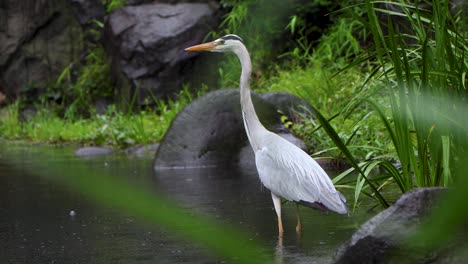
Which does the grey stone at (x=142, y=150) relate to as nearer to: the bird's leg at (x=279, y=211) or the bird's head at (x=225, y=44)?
the bird's head at (x=225, y=44)

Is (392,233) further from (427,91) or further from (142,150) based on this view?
(142,150)

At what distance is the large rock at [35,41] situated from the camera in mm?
18406

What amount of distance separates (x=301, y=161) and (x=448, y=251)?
2292mm

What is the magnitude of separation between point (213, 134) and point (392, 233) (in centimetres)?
734

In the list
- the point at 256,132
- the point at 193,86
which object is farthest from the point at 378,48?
the point at 193,86

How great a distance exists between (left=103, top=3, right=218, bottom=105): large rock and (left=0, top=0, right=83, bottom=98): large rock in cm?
308

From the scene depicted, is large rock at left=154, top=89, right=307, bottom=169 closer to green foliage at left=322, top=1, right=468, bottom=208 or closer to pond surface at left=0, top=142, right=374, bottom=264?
pond surface at left=0, top=142, right=374, bottom=264

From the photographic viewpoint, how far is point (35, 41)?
18.5 meters

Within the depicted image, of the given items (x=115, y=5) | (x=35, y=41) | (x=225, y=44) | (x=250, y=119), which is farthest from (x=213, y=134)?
(x=35, y=41)

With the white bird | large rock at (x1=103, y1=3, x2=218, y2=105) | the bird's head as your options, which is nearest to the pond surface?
the white bird

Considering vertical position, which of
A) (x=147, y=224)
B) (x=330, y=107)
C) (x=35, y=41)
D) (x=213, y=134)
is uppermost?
(x=35, y=41)

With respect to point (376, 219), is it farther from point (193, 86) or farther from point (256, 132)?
point (193, 86)

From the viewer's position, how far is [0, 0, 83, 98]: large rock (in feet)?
60.4

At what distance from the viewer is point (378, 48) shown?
351 cm
